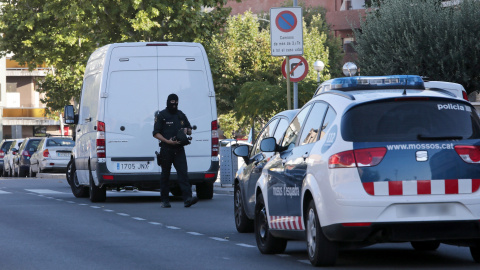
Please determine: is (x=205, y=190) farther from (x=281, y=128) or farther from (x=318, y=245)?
(x=318, y=245)

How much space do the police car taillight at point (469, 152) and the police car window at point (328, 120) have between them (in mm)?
1093

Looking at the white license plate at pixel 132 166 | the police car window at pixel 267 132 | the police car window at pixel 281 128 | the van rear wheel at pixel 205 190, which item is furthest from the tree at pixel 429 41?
the police car window at pixel 281 128

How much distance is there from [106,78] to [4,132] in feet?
243

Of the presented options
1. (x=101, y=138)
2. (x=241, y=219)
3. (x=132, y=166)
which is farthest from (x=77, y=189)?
(x=241, y=219)

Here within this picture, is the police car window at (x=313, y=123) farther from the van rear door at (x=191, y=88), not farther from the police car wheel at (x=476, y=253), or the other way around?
the van rear door at (x=191, y=88)

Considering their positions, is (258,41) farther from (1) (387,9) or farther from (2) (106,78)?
(2) (106,78)

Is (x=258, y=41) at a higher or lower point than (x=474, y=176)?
higher

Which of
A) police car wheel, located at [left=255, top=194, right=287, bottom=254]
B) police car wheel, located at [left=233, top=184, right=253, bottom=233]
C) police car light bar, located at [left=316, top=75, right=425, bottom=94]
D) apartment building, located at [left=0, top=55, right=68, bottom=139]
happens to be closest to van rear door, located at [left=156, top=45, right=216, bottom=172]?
police car wheel, located at [left=233, top=184, right=253, bottom=233]

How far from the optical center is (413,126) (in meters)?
9.33

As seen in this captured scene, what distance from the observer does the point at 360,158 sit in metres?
9.13

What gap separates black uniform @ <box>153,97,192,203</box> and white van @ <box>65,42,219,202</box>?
144 cm

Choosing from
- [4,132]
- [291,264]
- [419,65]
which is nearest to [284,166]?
[291,264]

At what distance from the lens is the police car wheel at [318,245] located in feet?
31.1

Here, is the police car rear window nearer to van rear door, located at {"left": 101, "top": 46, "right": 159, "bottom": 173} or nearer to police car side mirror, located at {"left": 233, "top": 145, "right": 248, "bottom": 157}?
police car side mirror, located at {"left": 233, "top": 145, "right": 248, "bottom": 157}
